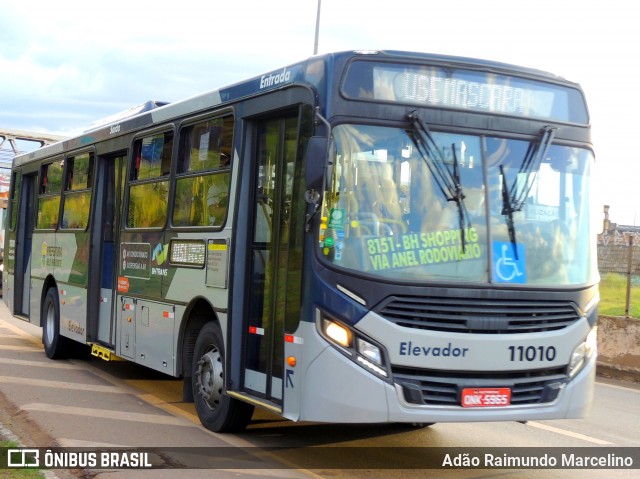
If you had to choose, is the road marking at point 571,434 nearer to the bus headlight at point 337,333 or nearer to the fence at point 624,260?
the bus headlight at point 337,333

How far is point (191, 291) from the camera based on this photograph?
914 cm

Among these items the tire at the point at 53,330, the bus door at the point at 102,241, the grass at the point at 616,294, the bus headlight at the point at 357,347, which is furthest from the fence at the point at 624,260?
the bus headlight at the point at 357,347

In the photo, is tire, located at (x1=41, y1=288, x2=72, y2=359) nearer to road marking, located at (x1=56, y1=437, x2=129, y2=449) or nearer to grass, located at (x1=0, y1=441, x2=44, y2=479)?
road marking, located at (x1=56, y1=437, x2=129, y2=449)

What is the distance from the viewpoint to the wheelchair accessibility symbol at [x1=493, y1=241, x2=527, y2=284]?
7023mm

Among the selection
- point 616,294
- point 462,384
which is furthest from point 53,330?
point 616,294

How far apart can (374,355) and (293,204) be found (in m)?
1.47

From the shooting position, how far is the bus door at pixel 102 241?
12.0 m

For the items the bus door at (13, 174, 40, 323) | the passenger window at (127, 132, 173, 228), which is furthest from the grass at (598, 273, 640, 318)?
the bus door at (13, 174, 40, 323)

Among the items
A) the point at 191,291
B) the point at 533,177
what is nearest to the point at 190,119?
the point at 191,291

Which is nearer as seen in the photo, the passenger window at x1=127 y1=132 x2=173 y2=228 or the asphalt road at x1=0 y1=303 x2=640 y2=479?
the asphalt road at x1=0 y1=303 x2=640 y2=479

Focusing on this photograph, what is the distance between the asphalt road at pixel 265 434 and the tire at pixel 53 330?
1.98m

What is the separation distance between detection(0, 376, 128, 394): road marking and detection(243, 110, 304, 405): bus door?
11.7 feet

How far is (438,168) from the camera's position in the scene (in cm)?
706

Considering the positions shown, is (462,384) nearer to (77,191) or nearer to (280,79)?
(280,79)
